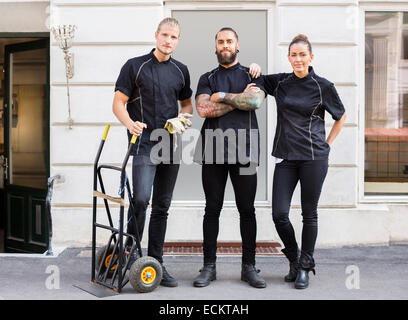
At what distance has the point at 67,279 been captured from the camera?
5.12 m

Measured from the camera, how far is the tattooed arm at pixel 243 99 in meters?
4.66

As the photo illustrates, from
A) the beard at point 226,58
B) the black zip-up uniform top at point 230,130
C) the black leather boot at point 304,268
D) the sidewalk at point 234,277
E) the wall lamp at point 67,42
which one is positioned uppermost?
the wall lamp at point 67,42

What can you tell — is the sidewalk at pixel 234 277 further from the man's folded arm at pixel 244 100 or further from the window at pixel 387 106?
the man's folded arm at pixel 244 100

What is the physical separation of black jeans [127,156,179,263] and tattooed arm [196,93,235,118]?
0.52 m

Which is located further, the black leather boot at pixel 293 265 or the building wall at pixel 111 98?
the building wall at pixel 111 98

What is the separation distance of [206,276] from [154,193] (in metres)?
0.84

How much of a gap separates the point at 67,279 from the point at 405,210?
403 centimetres

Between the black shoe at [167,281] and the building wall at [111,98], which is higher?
the building wall at [111,98]

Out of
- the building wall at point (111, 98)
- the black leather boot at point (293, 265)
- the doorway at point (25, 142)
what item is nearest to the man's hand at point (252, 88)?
the black leather boot at point (293, 265)

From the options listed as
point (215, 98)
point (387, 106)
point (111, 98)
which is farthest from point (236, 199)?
point (387, 106)

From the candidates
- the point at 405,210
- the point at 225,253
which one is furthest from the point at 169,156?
the point at 405,210

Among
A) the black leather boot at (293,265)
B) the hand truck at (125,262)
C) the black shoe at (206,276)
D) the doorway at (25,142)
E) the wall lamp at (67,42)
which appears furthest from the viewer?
the doorway at (25,142)

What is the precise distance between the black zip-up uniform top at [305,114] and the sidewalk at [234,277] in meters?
1.12

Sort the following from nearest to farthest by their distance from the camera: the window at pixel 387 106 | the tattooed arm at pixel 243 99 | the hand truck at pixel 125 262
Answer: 1. the hand truck at pixel 125 262
2. the tattooed arm at pixel 243 99
3. the window at pixel 387 106
